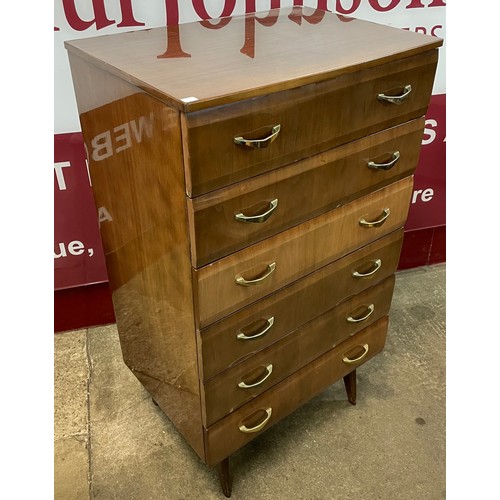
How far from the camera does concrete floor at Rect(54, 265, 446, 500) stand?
1.50m

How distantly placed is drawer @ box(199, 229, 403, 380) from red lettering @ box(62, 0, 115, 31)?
3.05 feet

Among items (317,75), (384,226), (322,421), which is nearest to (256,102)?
(317,75)

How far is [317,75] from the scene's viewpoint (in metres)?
0.97

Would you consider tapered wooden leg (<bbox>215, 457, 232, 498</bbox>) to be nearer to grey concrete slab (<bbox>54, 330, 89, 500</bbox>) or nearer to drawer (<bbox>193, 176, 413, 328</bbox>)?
grey concrete slab (<bbox>54, 330, 89, 500</bbox>)

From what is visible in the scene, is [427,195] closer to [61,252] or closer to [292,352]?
[292,352]

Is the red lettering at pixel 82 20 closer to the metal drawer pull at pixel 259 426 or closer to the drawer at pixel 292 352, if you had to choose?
the drawer at pixel 292 352

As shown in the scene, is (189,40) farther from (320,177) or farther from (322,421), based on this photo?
(322,421)

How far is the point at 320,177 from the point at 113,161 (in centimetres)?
46

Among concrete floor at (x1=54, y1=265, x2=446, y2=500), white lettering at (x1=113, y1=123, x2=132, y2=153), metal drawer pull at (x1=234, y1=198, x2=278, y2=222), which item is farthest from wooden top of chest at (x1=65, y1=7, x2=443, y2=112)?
concrete floor at (x1=54, y1=265, x2=446, y2=500)

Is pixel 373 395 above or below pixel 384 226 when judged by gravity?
below

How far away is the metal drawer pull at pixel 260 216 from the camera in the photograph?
1018mm

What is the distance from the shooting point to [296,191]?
1.09 m

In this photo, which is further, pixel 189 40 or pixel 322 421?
pixel 322 421

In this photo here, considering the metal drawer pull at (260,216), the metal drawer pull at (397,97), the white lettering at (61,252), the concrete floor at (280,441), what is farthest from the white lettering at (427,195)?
the white lettering at (61,252)
